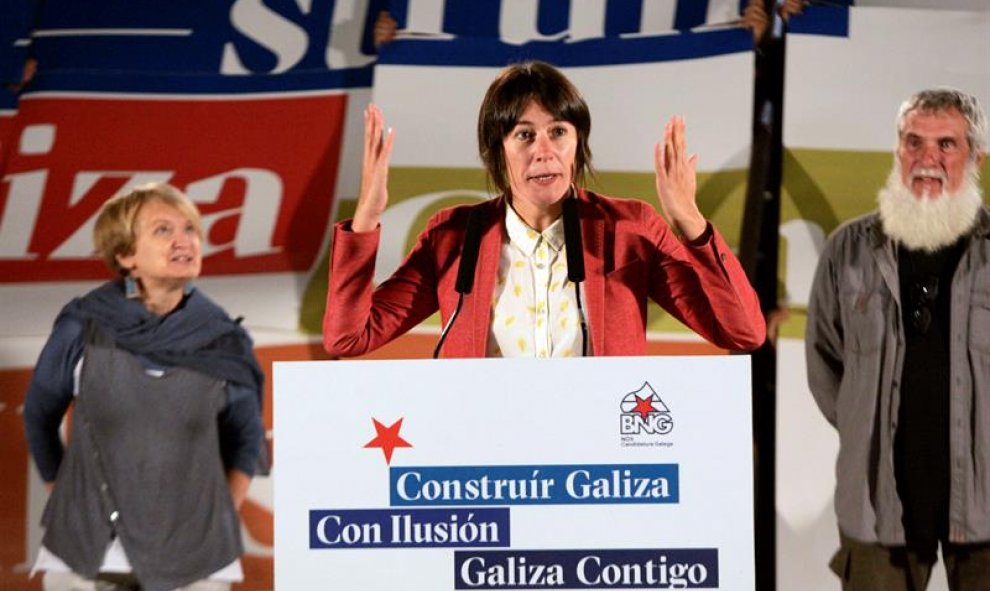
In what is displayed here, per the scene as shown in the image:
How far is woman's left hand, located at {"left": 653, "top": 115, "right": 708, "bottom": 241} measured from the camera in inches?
90.8

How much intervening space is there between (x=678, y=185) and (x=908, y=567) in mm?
1095

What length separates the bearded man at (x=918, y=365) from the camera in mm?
2752

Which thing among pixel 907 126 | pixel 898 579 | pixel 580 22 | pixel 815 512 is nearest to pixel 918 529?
pixel 898 579

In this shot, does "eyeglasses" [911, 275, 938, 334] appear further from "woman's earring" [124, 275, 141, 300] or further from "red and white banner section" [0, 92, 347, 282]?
"woman's earring" [124, 275, 141, 300]

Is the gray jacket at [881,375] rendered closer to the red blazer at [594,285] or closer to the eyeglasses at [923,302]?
the eyeglasses at [923,302]

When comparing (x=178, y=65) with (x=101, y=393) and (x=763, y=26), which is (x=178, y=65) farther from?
(x=763, y=26)

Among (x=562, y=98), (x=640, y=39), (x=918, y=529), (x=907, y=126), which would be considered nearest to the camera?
(x=562, y=98)

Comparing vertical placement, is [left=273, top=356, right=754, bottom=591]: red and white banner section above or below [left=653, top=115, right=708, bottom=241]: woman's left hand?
below

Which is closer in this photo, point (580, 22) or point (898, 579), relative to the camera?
point (898, 579)

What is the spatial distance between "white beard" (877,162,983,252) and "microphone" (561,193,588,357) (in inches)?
35.4

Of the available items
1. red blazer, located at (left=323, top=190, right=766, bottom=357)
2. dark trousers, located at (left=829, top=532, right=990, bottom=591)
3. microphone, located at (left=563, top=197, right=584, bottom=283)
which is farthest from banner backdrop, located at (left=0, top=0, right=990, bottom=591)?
microphone, located at (left=563, top=197, right=584, bottom=283)

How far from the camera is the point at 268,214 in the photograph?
3342 millimetres

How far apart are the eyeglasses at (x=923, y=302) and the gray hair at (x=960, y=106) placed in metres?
0.36

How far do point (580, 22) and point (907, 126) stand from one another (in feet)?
2.85
